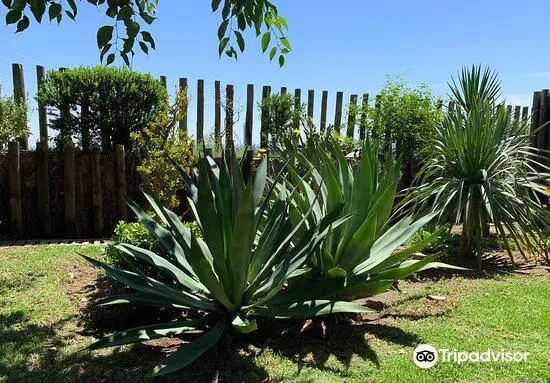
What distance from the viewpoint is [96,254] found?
19.8 ft

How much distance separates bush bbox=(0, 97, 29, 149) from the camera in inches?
325

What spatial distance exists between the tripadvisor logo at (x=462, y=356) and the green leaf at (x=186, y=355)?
4.29 feet

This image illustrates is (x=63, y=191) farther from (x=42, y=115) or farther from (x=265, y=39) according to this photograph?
(x=265, y=39)

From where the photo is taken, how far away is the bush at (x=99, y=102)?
29.2ft

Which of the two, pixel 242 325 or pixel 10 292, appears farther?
pixel 10 292

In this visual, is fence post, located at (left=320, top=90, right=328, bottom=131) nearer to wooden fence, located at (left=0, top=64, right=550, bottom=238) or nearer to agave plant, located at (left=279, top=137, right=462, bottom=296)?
wooden fence, located at (left=0, top=64, right=550, bottom=238)

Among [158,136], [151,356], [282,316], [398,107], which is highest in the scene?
[398,107]

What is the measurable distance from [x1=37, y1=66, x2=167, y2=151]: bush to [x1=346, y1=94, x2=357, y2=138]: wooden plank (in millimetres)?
5171

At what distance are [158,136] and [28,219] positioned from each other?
2563 mm

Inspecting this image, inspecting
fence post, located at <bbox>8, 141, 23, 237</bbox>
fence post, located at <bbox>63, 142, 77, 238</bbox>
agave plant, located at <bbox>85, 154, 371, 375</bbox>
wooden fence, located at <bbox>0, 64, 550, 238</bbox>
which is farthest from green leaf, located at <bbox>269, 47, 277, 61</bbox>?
fence post, located at <bbox>8, 141, 23, 237</bbox>

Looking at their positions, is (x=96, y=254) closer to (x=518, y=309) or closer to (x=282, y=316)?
(x=282, y=316)

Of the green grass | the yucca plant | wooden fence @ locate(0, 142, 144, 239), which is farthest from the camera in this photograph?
wooden fence @ locate(0, 142, 144, 239)

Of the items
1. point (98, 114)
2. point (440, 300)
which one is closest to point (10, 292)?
point (440, 300)

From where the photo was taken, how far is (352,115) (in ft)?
41.7
